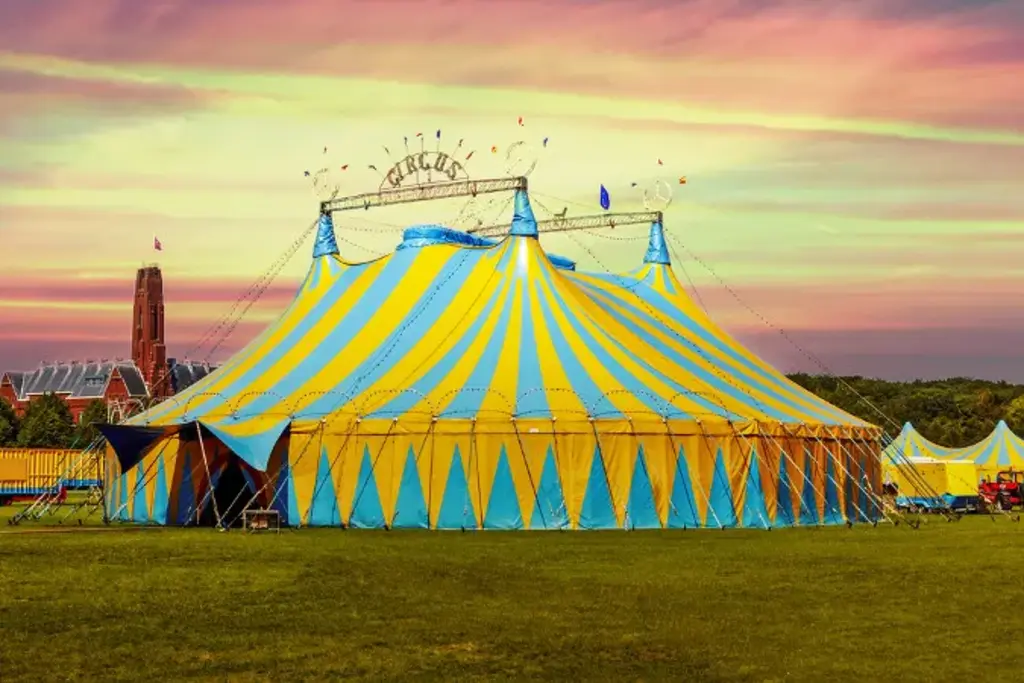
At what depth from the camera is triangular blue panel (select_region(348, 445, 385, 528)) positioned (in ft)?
80.0

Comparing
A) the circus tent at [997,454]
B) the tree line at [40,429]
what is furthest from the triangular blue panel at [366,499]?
the tree line at [40,429]

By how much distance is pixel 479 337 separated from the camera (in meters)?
26.9

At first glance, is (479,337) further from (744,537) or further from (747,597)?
(747,597)

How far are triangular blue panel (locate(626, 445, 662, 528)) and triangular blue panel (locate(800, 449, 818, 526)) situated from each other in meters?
3.89

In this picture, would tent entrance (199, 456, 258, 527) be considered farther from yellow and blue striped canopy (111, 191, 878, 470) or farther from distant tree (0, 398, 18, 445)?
distant tree (0, 398, 18, 445)

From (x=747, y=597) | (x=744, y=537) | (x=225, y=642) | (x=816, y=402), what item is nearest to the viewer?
(x=225, y=642)

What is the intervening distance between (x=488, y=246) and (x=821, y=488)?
9.45 m

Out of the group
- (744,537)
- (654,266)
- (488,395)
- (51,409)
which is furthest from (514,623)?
(51,409)

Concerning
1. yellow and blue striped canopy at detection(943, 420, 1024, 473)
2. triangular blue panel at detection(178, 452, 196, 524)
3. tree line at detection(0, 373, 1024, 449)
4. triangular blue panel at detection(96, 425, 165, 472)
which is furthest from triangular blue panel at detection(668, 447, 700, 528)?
tree line at detection(0, 373, 1024, 449)

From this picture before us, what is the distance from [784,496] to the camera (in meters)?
25.9

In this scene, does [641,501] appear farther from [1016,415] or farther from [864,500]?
[1016,415]

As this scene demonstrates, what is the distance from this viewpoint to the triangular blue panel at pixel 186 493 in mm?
26500

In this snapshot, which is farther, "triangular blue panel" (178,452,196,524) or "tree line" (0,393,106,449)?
"tree line" (0,393,106,449)

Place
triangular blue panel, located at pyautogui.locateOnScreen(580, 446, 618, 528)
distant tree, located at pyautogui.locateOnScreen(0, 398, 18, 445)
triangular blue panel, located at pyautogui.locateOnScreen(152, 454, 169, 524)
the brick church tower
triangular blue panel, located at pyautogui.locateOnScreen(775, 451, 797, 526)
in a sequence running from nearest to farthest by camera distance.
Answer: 1. triangular blue panel, located at pyautogui.locateOnScreen(580, 446, 618, 528)
2. triangular blue panel, located at pyautogui.locateOnScreen(775, 451, 797, 526)
3. triangular blue panel, located at pyautogui.locateOnScreen(152, 454, 169, 524)
4. distant tree, located at pyautogui.locateOnScreen(0, 398, 18, 445)
5. the brick church tower
